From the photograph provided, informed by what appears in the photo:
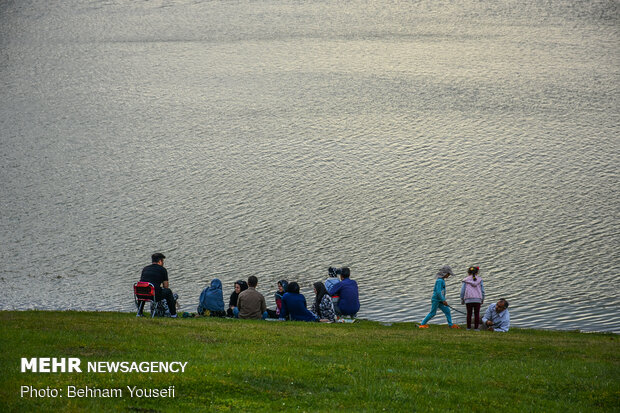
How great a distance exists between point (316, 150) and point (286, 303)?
2730 cm

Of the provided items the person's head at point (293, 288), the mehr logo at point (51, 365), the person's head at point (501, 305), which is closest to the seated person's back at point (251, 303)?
the person's head at point (293, 288)

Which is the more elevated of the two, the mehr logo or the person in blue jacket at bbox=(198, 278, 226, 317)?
the person in blue jacket at bbox=(198, 278, 226, 317)

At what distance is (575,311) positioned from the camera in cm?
2275

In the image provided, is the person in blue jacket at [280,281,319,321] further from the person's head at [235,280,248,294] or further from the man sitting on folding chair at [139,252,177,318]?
the man sitting on folding chair at [139,252,177,318]

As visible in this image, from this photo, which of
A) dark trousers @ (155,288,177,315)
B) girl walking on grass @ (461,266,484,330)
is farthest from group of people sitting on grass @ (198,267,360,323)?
girl walking on grass @ (461,266,484,330)

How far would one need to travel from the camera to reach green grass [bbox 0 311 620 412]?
A: 8.96 meters

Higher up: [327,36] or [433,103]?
[327,36]

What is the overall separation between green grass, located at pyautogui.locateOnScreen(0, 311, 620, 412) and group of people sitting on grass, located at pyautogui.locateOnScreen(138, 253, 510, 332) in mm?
1991

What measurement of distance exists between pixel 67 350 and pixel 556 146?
37839mm

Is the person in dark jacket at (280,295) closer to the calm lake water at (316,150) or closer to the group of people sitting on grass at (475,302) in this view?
the group of people sitting on grass at (475,302)

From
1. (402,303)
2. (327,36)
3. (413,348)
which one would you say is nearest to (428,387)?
(413,348)

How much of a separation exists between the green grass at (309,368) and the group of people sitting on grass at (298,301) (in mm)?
1991

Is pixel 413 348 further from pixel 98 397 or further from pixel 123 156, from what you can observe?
pixel 123 156

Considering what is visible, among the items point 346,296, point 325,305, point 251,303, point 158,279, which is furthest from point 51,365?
point 346,296
